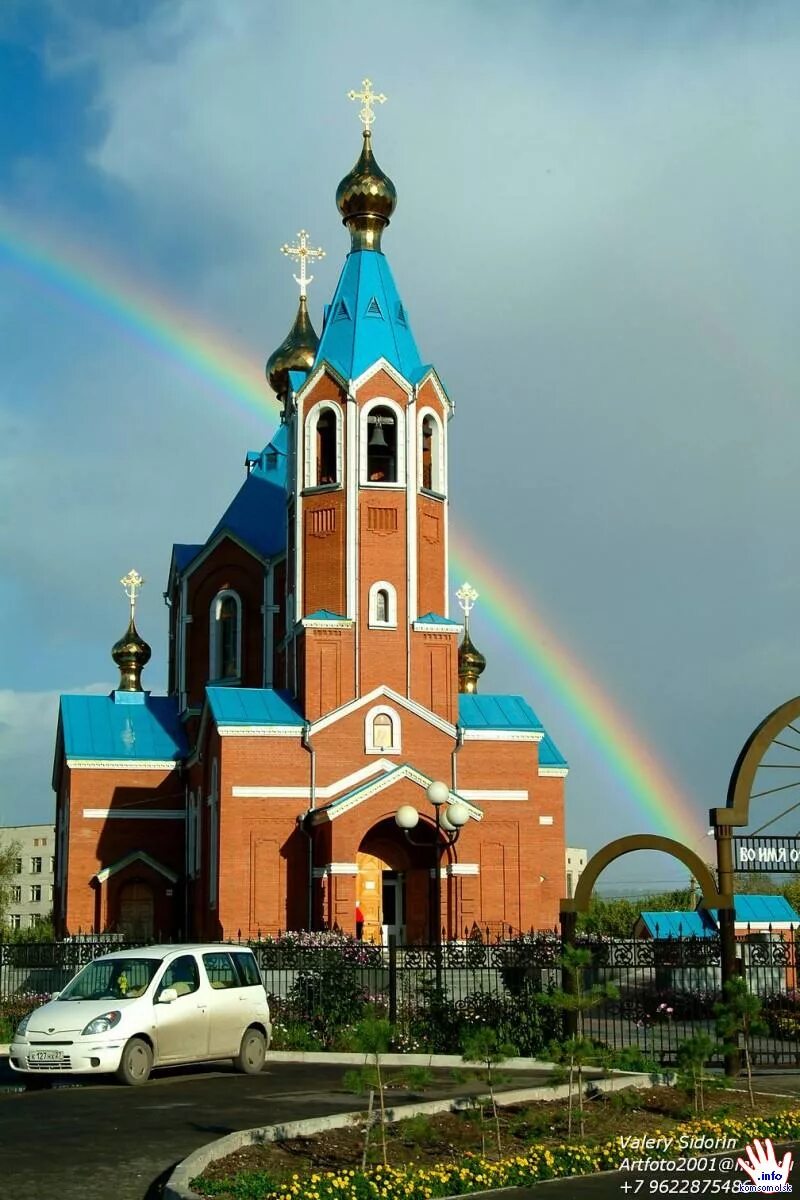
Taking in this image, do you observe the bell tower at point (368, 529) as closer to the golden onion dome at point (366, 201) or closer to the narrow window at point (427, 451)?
the narrow window at point (427, 451)

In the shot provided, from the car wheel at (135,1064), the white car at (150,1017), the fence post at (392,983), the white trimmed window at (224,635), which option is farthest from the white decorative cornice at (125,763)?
the car wheel at (135,1064)

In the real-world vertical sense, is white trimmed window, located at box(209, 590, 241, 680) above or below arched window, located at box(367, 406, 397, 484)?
below

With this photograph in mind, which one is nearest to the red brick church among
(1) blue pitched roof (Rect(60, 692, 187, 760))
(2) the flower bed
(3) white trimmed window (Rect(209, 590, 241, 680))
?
(1) blue pitched roof (Rect(60, 692, 187, 760))

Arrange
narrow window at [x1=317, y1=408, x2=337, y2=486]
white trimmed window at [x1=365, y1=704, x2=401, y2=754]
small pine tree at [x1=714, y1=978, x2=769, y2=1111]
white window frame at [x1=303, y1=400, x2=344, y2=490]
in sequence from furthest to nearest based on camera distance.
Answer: narrow window at [x1=317, y1=408, x2=337, y2=486], white window frame at [x1=303, y1=400, x2=344, y2=490], white trimmed window at [x1=365, y1=704, x2=401, y2=754], small pine tree at [x1=714, y1=978, x2=769, y2=1111]

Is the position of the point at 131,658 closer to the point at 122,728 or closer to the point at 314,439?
the point at 122,728

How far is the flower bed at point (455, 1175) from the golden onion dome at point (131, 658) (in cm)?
3491

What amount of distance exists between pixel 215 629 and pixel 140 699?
3.44 meters

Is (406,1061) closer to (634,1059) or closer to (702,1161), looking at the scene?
(634,1059)

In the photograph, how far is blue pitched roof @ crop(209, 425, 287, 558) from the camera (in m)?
40.3

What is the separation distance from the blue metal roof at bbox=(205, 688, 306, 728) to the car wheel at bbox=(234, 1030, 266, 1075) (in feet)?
55.7

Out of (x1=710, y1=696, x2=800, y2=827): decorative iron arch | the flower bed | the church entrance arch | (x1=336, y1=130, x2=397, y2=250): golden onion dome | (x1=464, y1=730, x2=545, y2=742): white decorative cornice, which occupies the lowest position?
the flower bed

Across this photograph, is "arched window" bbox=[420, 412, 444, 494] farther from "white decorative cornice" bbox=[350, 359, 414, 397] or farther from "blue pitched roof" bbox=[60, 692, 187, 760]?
"blue pitched roof" bbox=[60, 692, 187, 760]

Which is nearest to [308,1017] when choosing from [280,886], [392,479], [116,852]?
[280,886]

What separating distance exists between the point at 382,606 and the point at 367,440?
3.82m
